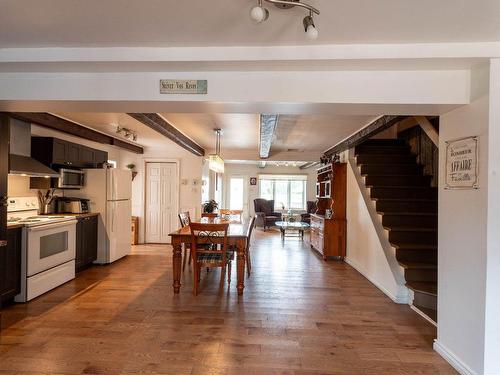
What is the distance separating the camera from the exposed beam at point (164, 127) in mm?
3404

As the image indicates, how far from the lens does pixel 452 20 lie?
5.16ft

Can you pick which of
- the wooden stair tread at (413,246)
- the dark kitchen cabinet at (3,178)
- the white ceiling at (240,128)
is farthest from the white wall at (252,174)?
the dark kitchen cabinet at (3,178)

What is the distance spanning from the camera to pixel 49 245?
11.4ft

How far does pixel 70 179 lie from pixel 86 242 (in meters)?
1.02

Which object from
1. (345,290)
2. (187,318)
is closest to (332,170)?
(345,290)

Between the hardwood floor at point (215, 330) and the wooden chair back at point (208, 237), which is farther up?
the wooden chair back at point (208, 237)

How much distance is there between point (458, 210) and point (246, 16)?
6.62 feet

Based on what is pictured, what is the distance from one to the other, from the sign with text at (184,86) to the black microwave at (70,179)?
2836 millimetres

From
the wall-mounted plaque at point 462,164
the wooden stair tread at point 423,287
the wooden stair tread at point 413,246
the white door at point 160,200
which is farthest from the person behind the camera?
the white door at point 160,200

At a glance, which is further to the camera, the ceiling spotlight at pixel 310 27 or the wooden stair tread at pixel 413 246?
the wooden stair tread at pixel 413 246

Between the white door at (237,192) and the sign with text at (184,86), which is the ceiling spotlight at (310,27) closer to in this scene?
the sign with text at (184,86)

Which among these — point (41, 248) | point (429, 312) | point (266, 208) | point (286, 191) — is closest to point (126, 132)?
point (41, 248)

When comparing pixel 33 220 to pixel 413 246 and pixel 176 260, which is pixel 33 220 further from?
pixel 413 246

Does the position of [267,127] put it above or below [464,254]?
above
